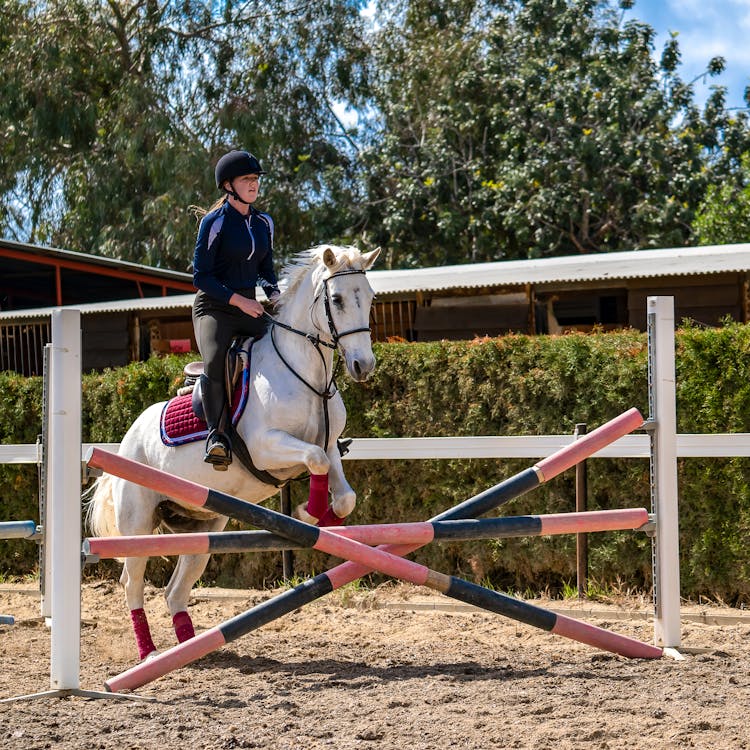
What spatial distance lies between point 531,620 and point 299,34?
2452cm

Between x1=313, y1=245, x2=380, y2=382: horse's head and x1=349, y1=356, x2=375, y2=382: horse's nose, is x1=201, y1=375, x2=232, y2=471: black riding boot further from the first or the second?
x1=349, y1=356, x2=375, y2=382: horse's nose

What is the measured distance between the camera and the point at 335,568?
4926 millimetres

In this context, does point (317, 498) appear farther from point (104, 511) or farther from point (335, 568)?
point (104, 511)

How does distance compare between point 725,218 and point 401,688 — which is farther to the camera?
point 725,218

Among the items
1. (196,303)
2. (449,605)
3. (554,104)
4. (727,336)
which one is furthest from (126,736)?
(554,104)

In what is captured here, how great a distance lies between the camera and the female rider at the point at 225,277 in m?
5.80

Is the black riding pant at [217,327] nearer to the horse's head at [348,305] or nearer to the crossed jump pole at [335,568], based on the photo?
the horse's head at [348,305]

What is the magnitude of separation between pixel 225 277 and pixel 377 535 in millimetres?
1953

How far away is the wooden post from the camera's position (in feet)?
24.9

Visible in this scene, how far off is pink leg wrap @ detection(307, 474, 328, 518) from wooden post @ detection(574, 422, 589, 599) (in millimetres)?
2717

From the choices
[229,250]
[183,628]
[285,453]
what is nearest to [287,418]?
[285,453]

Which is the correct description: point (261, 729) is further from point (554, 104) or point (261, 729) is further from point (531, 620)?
point (554, 104)

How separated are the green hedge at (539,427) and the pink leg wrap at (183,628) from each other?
2.71 metres

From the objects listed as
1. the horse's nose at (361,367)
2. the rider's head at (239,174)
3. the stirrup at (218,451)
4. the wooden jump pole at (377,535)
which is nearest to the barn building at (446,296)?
the rider's head at (239,174)
